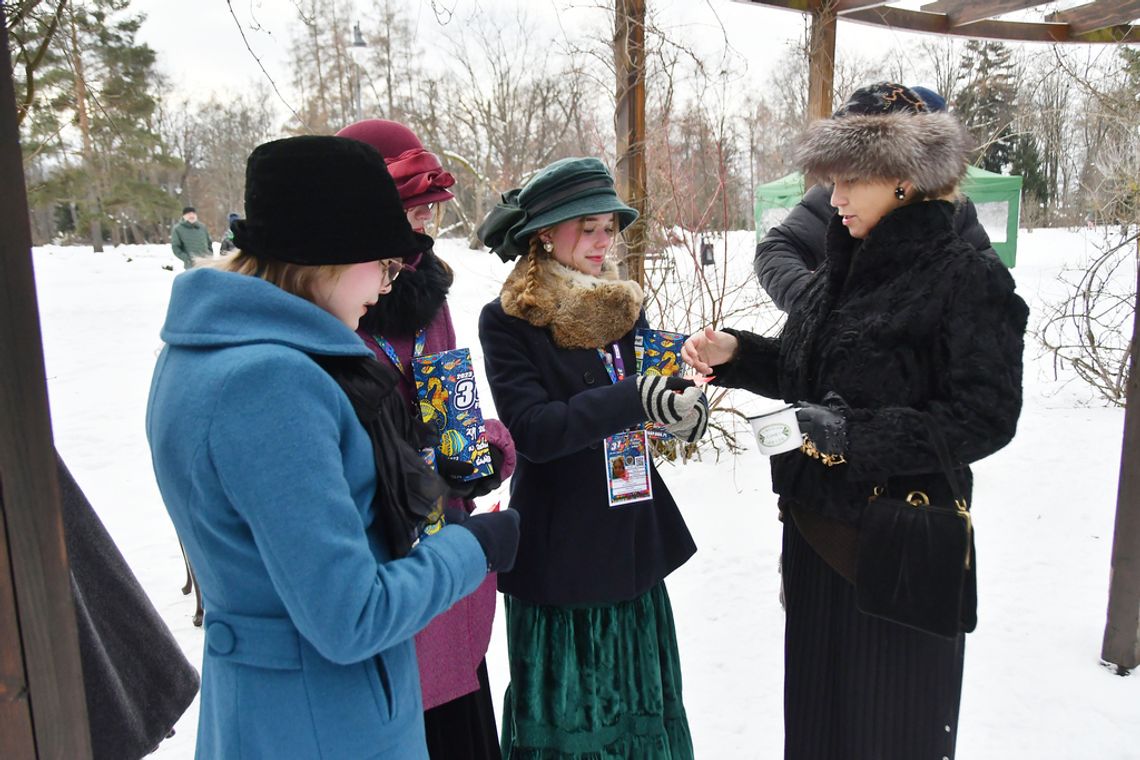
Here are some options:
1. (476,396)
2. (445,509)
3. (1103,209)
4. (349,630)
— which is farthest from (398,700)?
(1103,209)

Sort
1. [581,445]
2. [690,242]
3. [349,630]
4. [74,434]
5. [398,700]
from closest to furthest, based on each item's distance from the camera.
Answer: [349,630] → [398,700] → [581,445] → [690,242] → [74,434]

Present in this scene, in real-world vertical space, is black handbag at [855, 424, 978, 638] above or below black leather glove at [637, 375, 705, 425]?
below

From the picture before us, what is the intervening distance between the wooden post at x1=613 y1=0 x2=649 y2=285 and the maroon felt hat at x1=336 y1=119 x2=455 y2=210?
2601mm

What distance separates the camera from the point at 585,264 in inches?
85.7

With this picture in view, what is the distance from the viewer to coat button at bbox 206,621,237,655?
119cm

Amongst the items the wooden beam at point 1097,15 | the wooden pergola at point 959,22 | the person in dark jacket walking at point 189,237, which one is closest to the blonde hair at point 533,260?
the wooden pergola at point 959,22

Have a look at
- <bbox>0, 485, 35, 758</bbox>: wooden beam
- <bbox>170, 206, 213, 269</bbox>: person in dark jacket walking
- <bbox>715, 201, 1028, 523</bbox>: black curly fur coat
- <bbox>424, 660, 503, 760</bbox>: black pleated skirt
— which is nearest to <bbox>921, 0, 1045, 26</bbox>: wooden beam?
<bbox>715, 201, 1028, 523</bbox>: black curly fur coat

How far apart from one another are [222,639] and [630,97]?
409 centimetres

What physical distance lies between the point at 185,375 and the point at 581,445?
1029 millimetres

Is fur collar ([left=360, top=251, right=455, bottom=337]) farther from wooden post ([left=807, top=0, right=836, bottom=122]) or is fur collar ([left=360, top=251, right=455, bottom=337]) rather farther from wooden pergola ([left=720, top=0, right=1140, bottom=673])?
wooden post ([left=807, top=0, right=836, bottom=122])

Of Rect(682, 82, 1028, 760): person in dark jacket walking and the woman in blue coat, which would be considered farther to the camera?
Rect(682, 82, 1028, 760): person in dark jacket walking

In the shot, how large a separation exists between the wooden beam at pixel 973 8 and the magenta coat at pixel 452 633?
436 cm

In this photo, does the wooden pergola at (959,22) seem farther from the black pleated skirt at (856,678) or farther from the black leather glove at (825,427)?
the black leather glove at (825,427)

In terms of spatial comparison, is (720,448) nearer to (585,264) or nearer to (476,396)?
(585,264)
